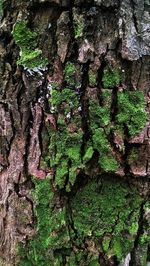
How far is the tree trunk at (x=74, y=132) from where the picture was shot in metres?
1.39

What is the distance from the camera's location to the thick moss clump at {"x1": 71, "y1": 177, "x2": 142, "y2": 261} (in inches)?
60.2

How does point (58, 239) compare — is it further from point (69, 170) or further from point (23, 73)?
point (23, 73)

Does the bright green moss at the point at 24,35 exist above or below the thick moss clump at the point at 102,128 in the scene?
above

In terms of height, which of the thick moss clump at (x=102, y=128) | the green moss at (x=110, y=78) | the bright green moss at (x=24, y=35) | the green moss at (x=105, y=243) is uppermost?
the bright green moss at (x=24, y=35)

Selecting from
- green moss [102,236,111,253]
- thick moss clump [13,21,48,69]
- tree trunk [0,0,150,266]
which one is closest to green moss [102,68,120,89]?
Result: tree trunk [0,0,150,266]


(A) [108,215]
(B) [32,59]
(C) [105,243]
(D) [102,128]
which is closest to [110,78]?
(D) [102,128]

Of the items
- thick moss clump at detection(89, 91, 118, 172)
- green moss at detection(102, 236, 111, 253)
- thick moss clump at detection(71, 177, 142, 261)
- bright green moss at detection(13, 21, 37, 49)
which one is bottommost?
green moss at detection(102, 236, 111, 253)

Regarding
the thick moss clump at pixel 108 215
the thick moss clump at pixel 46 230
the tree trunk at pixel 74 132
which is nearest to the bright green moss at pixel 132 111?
the tree trunk at pixel 74 132

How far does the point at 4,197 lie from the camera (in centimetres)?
153

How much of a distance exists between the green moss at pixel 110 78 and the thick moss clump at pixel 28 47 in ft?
0.70

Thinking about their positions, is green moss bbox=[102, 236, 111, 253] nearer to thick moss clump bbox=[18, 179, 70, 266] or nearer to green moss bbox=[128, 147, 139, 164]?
thick moss clump bbox=[18, 179, 70, 266]

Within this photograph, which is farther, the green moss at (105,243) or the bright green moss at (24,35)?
the green moss at (105,243)

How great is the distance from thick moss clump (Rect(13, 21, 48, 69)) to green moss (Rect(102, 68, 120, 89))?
0.70ft

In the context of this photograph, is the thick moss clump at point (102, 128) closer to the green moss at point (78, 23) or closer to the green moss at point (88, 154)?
the green moss at point (88, 154)
